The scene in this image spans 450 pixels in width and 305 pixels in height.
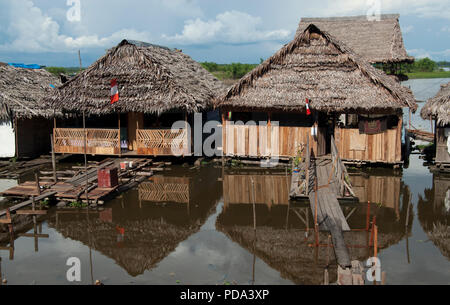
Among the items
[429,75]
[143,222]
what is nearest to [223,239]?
[143,222]

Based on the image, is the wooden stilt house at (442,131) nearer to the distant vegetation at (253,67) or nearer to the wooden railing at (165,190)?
the wooden railing at (165,190)

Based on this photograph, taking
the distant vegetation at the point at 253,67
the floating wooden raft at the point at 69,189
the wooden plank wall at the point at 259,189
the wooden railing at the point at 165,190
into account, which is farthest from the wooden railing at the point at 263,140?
the distant vegetation at the point at 253,67

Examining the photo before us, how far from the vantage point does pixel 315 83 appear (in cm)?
1612

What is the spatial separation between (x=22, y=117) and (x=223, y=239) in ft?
40.2

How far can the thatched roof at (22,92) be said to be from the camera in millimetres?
17953

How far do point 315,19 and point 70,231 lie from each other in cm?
2374

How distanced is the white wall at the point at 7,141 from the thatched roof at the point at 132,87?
2.53 meters

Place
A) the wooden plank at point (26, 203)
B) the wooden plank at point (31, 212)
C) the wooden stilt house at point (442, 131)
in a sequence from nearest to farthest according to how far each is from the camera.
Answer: the wooden plank at point (31, 212)
the wooden plank at point (26, 203)
the wooden stilt house at point (442, 131)

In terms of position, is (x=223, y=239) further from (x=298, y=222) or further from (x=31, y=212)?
(x=31, y=212)

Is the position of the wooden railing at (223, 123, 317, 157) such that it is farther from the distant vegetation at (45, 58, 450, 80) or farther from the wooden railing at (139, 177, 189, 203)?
the distant vegetation at (45, 58, 450, 80)

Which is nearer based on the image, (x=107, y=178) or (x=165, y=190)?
(x=107, y=178)
